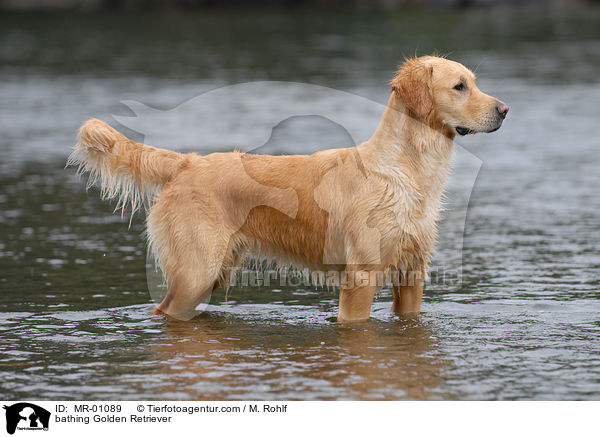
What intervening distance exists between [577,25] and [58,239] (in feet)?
116

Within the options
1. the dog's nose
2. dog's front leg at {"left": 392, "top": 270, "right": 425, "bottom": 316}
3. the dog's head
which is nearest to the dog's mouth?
the dog's head

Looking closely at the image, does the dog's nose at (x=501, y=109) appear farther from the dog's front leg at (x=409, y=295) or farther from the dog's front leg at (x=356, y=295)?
the dog's front leg at (x=356, y=295)

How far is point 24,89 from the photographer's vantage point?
87.8ft

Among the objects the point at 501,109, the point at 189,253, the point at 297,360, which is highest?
the point at 501,109

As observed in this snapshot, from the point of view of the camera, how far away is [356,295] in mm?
7613

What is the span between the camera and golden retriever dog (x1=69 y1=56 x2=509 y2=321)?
7344 mm

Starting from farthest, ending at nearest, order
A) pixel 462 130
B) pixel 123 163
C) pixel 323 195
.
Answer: pixel 123 163
pixel 323 195
pixel 462 130

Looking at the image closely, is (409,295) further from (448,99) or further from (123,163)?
(123,163)

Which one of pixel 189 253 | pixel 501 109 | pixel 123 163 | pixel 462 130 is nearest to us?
pixel 501 109

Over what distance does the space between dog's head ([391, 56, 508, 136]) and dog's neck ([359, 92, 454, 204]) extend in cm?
8

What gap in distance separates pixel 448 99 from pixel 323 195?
4.04 feet

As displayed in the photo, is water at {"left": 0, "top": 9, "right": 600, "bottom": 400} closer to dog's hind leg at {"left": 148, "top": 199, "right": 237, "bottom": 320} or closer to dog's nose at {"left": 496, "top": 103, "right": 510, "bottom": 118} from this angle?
dog's hind leg at {"left": 148, "top": 199, "right": 237, "bottom": 320}

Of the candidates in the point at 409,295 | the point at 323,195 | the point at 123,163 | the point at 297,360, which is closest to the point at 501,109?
the point at 323,195
